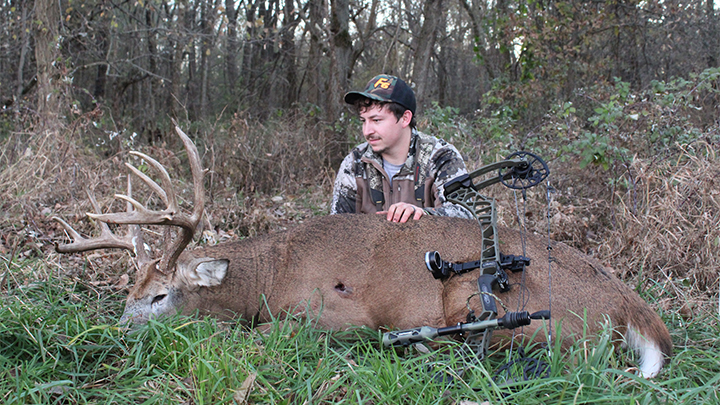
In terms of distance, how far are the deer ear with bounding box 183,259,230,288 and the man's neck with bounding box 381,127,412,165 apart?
172cm

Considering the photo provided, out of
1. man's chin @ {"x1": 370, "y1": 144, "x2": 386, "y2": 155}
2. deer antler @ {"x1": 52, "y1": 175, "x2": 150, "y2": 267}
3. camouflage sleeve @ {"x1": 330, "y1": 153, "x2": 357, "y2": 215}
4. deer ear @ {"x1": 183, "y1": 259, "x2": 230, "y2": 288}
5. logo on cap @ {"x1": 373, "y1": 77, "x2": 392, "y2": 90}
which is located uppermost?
logo on cap @ {"x1": 373, "y1": 77, "x2": 392, "y2": 90}

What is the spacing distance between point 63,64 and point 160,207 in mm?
2779

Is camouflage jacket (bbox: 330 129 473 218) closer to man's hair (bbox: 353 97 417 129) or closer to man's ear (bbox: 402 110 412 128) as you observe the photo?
man's ear (bbox: 402 110 412 128)

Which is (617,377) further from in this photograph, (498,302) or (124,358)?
(124,358)

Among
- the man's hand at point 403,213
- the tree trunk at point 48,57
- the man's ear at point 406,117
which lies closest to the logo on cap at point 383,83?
the man's ear at point 406,117

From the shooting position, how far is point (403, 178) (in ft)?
15.9

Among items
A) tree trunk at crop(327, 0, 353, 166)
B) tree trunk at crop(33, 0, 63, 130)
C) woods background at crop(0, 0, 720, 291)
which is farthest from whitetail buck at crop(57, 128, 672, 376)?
tree trunk at crop(327, 0, 353, 166)

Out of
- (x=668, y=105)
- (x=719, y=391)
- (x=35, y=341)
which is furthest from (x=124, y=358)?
(x=668, y=105)

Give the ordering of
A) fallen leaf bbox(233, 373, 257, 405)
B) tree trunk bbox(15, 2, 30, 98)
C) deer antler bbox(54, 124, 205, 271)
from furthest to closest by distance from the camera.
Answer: tree trunk bbox(15, 2, 30, 98), deer antler bbox(54, 124, 205, 271), fallen leaf bbox(233, 373, 257, 405)

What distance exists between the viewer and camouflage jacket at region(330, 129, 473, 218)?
15.8 feet

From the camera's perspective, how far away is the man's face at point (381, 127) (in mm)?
4594

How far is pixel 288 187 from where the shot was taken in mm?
7703

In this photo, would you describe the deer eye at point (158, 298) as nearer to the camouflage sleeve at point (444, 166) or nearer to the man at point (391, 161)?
the man at point (391, 161)

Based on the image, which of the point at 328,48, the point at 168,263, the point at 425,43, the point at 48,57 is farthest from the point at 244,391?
the point at 425,43
